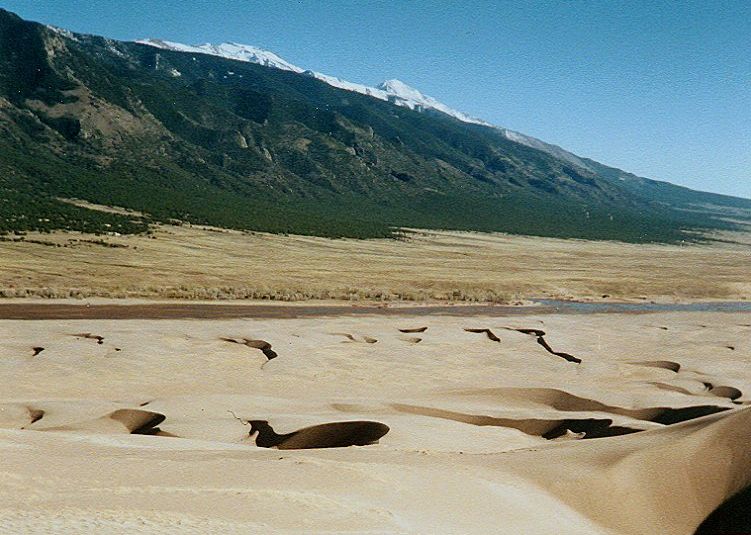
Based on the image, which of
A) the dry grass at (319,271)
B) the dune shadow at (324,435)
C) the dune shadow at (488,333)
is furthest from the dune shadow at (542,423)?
the dry grass at (319,271)

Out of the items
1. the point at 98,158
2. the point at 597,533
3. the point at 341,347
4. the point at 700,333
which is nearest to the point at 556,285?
the point at 700,333

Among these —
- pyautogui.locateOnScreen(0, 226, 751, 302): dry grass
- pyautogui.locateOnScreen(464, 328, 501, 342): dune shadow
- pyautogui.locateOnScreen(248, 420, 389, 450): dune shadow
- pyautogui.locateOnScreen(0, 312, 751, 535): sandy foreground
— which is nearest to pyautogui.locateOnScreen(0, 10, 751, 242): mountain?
pyautogui.locateOnScreen(0, 226, 751, 302): dry grass

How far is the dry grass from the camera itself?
42.5 m

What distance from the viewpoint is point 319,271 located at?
54188 millimetres

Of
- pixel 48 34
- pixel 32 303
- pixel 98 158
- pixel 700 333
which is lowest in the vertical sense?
pixel 32 303

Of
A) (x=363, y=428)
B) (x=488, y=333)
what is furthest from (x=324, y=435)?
(x=488, y=333)

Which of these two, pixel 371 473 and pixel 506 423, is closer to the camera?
pixel 371 473

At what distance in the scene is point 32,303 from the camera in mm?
35375

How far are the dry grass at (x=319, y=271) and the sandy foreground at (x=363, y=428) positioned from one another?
12252 mm

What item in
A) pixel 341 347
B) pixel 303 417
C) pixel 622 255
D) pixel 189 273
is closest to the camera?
pixel 303 417

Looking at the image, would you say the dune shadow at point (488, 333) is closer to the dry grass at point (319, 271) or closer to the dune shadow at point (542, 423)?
the dune shadow at point (542, 423)

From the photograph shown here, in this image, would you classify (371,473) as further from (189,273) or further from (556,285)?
(556,285)

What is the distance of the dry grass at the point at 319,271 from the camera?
1674 inches

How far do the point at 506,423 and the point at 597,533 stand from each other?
716 cm
